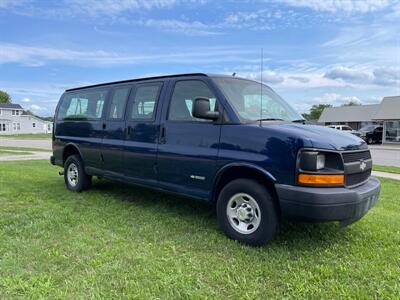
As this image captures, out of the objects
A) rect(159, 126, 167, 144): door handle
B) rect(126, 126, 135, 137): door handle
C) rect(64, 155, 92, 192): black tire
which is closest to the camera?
rect(159, 126, 167, 144): door handle

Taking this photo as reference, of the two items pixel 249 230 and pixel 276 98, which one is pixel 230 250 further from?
pixel 276 98

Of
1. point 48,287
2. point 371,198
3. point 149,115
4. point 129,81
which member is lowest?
point 48,287

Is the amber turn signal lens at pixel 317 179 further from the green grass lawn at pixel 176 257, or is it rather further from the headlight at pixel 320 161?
the green grass lawn at pixel 176 257

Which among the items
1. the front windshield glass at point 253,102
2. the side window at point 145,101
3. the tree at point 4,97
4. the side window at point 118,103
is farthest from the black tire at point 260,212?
the tree at point 4,97

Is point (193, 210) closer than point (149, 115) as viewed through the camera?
No

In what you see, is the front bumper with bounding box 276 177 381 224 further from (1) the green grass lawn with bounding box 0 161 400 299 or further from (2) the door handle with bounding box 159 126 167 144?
(2) the door handle with bounding box 159 126 167 144

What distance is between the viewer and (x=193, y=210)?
6035 mm

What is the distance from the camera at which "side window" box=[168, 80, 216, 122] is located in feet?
16.6

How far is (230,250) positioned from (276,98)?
8.26 feet

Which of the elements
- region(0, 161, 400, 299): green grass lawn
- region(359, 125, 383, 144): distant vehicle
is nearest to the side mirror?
region(0, 161, 400, 299): green grass lawn

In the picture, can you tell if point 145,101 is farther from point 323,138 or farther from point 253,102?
point 323,138

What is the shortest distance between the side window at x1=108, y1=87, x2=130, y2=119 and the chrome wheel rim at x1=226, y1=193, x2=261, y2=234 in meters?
2.68

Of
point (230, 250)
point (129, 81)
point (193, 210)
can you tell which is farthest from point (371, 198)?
point (129, 81)

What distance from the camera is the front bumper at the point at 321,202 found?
3797mm
